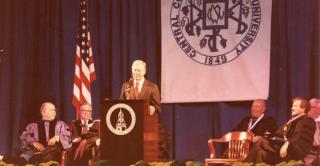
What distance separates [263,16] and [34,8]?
3826mm

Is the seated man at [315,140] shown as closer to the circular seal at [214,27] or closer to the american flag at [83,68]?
the circular seal at [214,27]

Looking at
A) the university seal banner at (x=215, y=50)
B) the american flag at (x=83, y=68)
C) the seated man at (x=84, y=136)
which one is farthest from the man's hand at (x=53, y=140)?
the university seal banner at (x=215, y=50)

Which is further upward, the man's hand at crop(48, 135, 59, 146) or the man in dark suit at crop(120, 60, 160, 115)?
the man in dark suit at crop(120, 60, 160, 115)

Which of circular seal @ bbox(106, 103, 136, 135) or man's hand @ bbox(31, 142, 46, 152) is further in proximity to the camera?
man's hand @ bbox(31, 142, 46, 152)

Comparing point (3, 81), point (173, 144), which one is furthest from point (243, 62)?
point (3, 81)

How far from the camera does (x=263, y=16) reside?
10531 mm

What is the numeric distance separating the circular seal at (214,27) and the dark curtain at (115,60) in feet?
1.17

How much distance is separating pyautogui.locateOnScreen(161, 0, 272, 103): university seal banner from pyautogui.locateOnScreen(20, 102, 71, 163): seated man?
1.76 meters

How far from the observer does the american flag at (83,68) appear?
36.2 feet

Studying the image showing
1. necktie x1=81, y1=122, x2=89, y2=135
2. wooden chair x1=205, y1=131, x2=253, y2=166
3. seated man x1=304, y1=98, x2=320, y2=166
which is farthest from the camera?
necktie x1=81, y1=122, x2=89, y2=135

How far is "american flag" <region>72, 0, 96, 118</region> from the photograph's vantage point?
36.2 ft

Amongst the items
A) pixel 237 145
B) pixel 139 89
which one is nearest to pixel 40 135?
pixel 139 89

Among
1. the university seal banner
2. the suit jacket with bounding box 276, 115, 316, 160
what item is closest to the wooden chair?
the suit jacket with bounding box 276, 115, 316, 160

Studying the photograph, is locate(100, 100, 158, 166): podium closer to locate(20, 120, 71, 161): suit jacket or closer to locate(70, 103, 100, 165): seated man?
locate(70, 103, 100, 165): seated man
